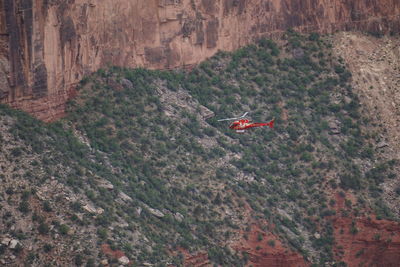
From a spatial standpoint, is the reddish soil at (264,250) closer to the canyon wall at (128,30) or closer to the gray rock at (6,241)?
the canyon wall at (128,30)

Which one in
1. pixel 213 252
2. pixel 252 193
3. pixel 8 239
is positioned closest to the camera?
pixel 8 239

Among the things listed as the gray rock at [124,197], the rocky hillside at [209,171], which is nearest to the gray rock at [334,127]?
the rocky hillside at [209,171]

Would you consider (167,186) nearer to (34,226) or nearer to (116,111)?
(116,111)

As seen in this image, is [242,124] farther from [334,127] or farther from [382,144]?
[382,144]

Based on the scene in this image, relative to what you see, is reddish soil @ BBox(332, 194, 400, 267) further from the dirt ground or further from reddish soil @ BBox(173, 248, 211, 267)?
reddish soil @ BBox(173, 248, 211, 267)

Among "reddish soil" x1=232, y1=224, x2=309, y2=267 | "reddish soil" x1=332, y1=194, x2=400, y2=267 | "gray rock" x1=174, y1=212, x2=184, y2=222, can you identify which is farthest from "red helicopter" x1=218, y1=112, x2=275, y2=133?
"gray rock" x1=174, y1=212, x2=184, y2=222

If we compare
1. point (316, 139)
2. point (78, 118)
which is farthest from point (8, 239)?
point (316, 139)
